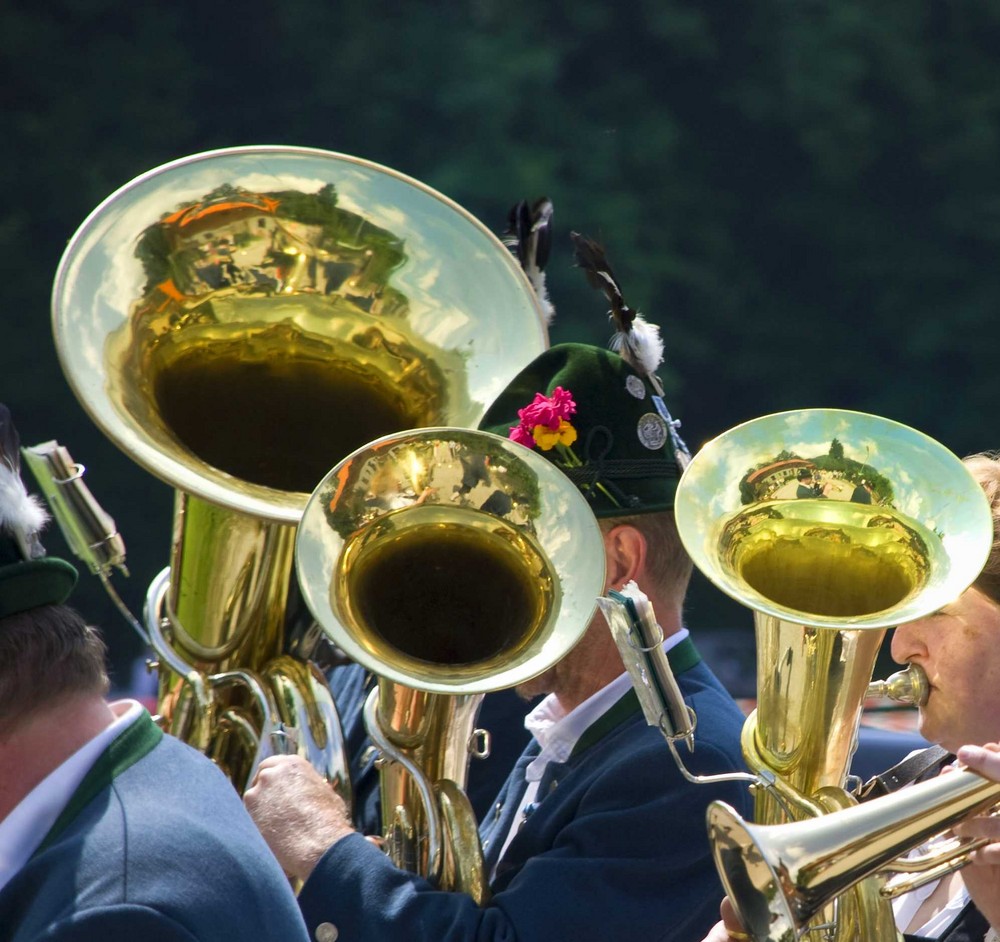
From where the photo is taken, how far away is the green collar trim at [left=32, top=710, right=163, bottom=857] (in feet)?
6.09


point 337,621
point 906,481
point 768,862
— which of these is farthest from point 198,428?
point 768,862

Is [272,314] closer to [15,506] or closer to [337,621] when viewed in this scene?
[337,621]

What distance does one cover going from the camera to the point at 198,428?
9.07 feet

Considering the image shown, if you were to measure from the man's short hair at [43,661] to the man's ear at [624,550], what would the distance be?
0.94m

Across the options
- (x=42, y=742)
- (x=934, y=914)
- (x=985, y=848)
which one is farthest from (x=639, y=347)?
(x=42, y=742)

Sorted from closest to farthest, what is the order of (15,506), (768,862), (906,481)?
(768,862) < (15,506) < (906,481)

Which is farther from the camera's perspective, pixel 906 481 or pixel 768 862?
pixel 906 481

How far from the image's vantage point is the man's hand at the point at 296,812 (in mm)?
2428

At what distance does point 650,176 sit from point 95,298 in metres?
5.47

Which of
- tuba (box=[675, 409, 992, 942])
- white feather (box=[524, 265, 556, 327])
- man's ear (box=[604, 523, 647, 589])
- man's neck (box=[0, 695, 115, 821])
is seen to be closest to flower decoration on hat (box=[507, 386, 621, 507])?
man's ear (box=[604, 523, 647, 589])

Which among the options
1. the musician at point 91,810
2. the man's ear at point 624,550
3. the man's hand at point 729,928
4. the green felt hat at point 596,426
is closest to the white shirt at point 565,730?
the man's ear at point 624,550

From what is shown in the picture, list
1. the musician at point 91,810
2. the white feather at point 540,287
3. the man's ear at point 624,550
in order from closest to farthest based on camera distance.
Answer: the musician at point 91,810
the man's ear at point 624,550
the white feather at point 540,287

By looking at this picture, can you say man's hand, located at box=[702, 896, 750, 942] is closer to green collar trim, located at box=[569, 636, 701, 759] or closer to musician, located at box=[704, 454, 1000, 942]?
musician, located at box=[704, 454, 1000, 942]

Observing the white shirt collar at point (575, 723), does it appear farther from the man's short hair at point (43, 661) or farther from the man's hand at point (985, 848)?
the man's short hair at point (43, 661)
